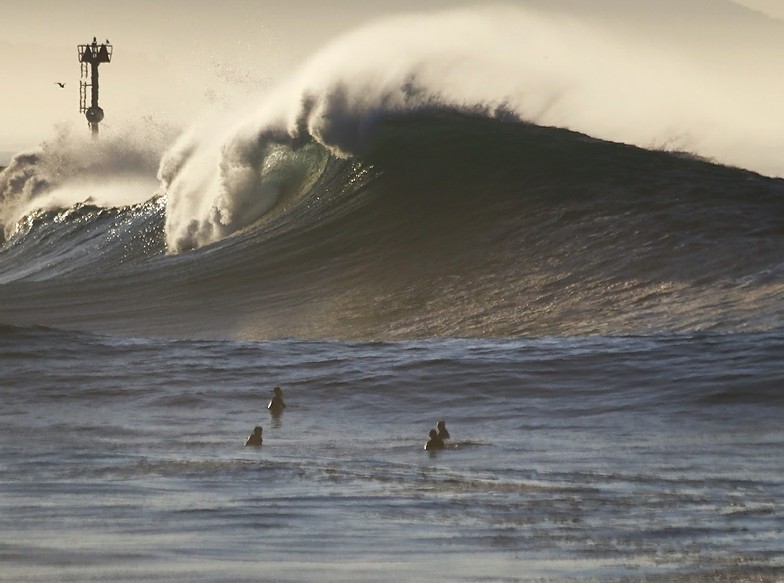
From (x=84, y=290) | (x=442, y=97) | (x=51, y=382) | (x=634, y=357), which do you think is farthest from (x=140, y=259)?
(x=634, y=357)

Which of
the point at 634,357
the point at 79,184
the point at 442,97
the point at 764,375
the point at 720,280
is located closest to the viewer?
the point at 764,375

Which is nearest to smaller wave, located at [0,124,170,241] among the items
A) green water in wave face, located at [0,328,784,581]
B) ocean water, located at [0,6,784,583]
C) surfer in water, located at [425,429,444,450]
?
ocean water, located at [0,6,784,583]

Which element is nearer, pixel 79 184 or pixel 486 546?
pixel 486 546

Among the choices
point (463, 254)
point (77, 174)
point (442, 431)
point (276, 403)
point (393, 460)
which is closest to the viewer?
point (393, 460)

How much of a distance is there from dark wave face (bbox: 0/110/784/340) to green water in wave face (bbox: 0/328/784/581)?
4.82 feet

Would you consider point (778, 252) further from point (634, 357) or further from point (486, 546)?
point (486, 546)

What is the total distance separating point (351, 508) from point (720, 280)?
852 centimetres

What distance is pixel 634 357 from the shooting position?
13.4 m

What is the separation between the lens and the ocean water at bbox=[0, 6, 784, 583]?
24.9 feet

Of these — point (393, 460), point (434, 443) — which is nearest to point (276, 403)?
point (434, 443)

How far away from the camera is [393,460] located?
1024cm

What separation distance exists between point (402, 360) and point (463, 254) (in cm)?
535

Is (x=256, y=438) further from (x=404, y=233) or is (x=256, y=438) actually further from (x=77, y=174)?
(x=77, y=174)

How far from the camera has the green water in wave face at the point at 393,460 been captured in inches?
283
